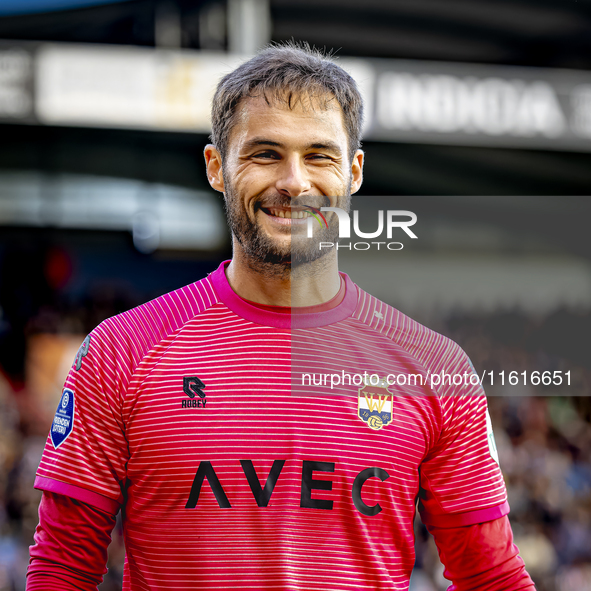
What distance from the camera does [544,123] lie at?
219 inches

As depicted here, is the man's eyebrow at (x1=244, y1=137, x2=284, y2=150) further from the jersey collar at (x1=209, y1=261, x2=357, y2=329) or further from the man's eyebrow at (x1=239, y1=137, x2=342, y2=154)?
the jersey collar at (x1=209, y1=261, x2=357, y2=329)

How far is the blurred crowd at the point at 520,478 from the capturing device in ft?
14.8

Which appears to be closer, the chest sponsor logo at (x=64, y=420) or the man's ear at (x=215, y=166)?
the chest sponsor logo at (x=64, y=420)

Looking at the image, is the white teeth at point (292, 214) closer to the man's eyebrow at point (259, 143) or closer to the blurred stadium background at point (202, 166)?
the man's eyebrow at point (259, 143)

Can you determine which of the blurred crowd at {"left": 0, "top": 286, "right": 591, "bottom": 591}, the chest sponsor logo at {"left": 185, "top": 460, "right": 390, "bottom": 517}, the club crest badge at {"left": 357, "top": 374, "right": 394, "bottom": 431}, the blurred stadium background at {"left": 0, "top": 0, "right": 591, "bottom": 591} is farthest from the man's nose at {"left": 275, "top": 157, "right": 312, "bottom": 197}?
the blurred crowd at {"left": 0, "top": 286, "right": 591, "bottom": 591}

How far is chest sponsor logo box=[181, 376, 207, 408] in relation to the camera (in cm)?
154

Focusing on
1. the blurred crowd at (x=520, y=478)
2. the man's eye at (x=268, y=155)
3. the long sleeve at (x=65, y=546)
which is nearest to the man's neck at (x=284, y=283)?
the man's eye at (x=268, y=155)

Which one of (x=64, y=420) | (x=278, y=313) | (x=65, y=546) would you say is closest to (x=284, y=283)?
(x=278, y=313)

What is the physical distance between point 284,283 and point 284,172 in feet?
0.87

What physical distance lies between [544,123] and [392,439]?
471cm

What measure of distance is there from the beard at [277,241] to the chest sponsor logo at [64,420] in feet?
1.70

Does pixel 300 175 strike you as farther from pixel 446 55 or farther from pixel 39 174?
pixel 39 174

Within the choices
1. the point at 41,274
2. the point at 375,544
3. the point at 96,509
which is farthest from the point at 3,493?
the point at 375,544

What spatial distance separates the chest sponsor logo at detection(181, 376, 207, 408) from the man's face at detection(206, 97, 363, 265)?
1.05 feet
